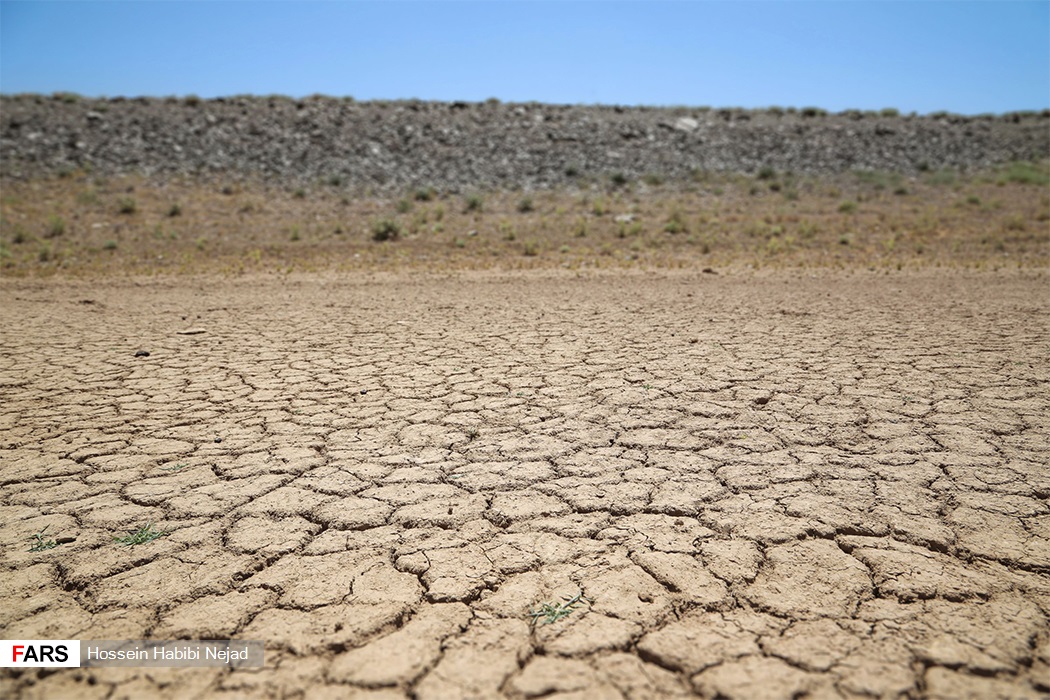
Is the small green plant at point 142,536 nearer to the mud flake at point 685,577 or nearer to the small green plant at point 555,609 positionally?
the small green plant at point 555,609

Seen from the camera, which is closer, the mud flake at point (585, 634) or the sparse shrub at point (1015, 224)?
the mud flake at point (585, 634)

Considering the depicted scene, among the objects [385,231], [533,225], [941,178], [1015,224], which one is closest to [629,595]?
[385,231]

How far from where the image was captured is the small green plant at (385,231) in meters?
13.5

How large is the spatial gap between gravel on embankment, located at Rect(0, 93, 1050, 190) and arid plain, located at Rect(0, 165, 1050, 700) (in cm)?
1215

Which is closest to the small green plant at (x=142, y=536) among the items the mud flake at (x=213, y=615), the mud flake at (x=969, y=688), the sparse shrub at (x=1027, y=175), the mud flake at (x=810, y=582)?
the mud flake at (x=213, y=615)

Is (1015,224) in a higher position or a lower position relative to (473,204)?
higher

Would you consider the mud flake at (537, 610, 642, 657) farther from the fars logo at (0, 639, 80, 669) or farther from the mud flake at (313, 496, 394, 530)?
the fars logo at (0, 639, 80, 669)

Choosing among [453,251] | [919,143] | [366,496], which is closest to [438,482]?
[366,496]

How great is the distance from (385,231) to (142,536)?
11321mm

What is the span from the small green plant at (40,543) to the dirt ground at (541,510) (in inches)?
0.9

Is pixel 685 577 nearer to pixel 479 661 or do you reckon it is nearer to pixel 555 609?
pixel 555 609

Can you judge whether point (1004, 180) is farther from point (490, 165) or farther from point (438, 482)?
point (438, 482)

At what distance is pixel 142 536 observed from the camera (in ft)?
9.09

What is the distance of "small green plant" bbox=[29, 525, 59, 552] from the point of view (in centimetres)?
269
